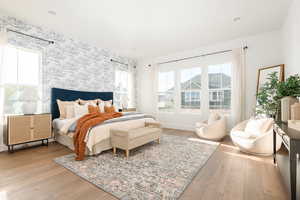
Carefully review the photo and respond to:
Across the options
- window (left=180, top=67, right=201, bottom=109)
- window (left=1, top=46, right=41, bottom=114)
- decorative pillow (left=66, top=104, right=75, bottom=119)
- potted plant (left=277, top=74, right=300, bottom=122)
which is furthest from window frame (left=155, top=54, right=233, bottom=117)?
window (left=1, top=46, right=41, bottom=114)

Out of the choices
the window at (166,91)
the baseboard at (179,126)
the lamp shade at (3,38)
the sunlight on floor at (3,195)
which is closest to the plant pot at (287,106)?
the baseboard at (179,126)

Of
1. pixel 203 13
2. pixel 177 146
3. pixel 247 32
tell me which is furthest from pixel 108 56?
pixel 247 32

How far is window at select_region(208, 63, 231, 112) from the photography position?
439 centimetres

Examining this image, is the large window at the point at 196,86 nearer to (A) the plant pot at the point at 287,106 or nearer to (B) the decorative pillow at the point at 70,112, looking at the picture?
(A) the plant pot at the point at 287,106

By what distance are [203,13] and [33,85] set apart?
4325 millimetres

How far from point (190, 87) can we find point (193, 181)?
3.67m

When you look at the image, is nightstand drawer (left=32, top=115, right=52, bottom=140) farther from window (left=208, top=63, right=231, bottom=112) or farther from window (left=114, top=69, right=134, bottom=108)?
window (left=208, top=63, right=231, bottom=112)

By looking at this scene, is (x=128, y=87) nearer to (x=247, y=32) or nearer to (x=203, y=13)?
(x=203, y=13)

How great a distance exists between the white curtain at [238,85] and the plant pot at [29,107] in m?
5.36

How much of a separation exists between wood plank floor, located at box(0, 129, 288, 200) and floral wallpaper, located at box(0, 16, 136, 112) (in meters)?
1.86

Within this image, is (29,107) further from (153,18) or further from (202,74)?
(202,74)

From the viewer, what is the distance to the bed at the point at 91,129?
272 cm

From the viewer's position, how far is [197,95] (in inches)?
195

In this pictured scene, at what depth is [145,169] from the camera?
88.0 inches
